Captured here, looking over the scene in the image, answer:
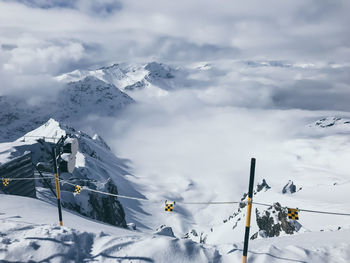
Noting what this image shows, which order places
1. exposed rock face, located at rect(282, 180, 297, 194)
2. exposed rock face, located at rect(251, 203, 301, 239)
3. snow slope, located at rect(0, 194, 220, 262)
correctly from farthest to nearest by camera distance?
1. exposed rock face, located at rect(282, 180, 297, 194)
2. exposed rock face, located at rect(251, 203, 301, 239)
3. snow slope, located at rect(0, 194, 220, 262)

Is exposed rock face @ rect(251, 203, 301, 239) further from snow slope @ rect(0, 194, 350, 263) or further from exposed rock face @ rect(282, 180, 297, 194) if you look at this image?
snow slope @ rect(0, 194, 350, 263)

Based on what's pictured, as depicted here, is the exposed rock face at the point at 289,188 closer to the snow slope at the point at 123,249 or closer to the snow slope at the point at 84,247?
the snow slope at the point at 123,249

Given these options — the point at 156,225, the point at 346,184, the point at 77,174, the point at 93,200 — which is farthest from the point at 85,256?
the point at 156,225

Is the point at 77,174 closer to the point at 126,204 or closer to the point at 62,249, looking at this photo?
the point at 126,204

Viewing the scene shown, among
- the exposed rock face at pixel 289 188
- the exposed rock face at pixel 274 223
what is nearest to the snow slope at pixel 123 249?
the exposed rock face at pixel 274 223

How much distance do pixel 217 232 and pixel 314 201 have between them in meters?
45.5

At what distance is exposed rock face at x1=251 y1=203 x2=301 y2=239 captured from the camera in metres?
62.2

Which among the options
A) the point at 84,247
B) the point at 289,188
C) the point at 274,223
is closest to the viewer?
the point at 84,247

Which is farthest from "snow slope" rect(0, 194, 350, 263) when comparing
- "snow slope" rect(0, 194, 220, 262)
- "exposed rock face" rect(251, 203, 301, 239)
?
"exposed rock face" rect(251, 203, 301, 239)

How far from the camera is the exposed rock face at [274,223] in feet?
204

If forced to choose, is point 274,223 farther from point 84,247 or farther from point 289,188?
point 84,247

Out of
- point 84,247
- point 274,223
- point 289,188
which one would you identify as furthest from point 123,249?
point 289,188

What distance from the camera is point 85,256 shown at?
9.57m

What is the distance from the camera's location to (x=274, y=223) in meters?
70.2
